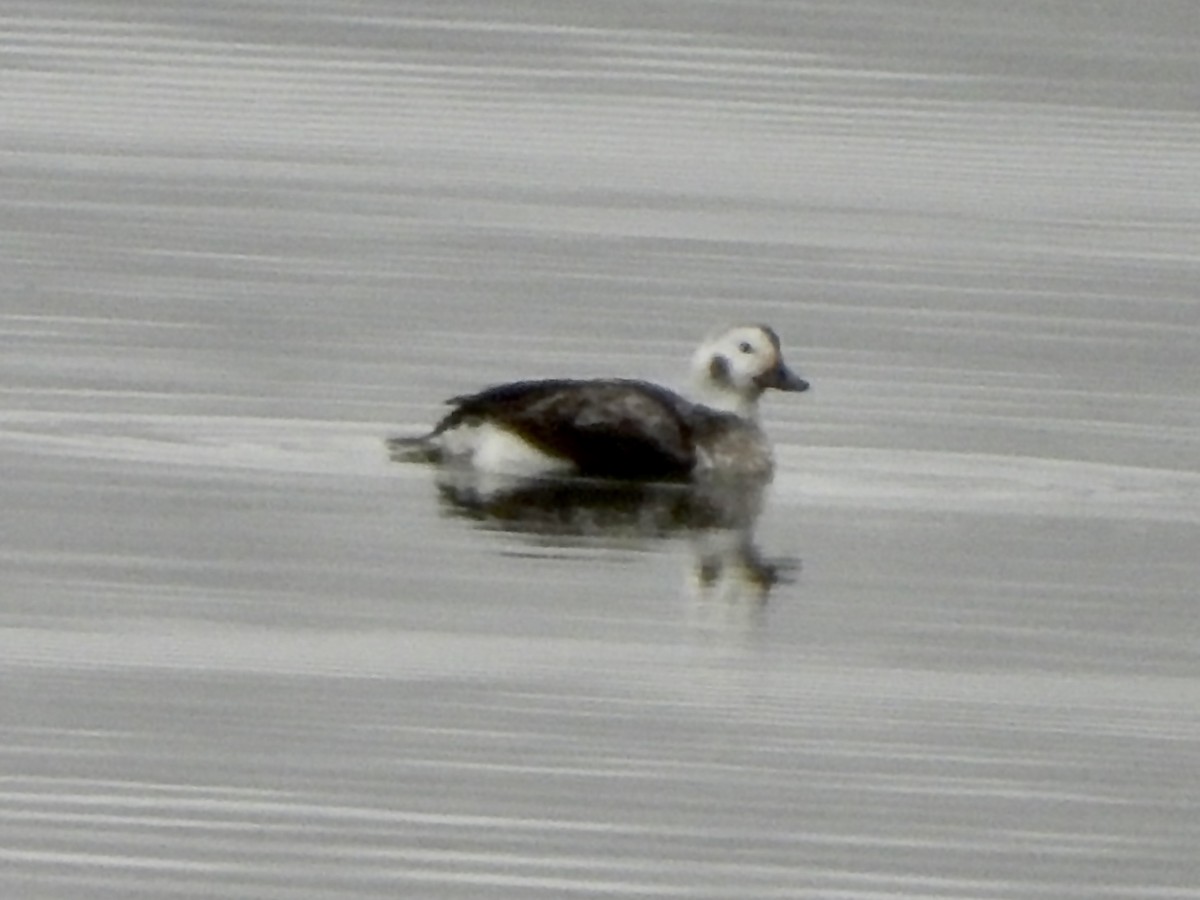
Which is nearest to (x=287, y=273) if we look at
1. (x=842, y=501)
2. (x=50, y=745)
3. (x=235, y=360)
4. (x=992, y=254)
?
(x=235, y=360)

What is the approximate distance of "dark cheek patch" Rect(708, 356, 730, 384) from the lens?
1397cm

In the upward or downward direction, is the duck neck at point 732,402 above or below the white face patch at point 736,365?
below

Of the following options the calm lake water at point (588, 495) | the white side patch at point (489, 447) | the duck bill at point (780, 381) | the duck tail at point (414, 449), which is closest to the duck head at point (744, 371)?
the duck bill at point (780, 381)

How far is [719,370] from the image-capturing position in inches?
551

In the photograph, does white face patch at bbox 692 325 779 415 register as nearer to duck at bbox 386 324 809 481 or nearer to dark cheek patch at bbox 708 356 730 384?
dark cheek patch at bbox 708 356 730 384

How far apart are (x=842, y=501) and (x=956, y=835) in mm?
3534

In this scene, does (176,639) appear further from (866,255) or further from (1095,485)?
(866,255)

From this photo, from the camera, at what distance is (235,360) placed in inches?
563

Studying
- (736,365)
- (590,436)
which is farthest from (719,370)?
(590,436)

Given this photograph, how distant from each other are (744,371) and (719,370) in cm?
11

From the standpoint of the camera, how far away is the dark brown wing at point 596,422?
42.8 ft

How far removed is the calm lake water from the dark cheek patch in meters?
0.33

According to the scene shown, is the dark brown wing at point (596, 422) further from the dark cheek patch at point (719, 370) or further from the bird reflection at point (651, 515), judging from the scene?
the dark cheek patch at point (719, 370)

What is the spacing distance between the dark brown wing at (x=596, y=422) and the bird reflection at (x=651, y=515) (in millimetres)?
69
